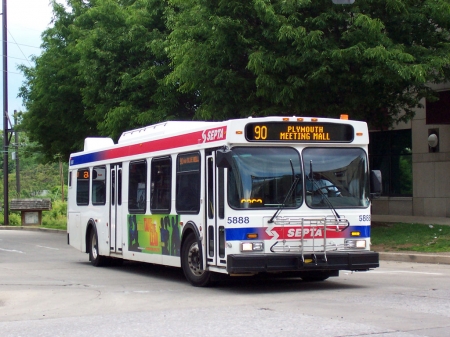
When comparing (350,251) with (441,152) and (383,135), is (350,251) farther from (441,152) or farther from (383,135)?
(383,135)

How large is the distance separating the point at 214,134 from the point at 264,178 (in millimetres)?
1176

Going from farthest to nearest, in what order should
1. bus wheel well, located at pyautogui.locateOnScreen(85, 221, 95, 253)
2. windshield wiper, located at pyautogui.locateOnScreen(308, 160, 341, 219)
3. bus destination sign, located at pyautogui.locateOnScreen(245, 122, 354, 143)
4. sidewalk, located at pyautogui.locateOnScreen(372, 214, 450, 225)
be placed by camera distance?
sidewalk, located at pyautogui.locateOnScreen(372, 214, 450, 225) → bus wheel well, located at pyautogui.locateOnScreen(85, 221, 95, 253) → windshield wiper, located at pyautogui.locateOnScreen(308, 160, 341, 219) → bus destination sign, located at pyautogui.locateOnScreen(245, 122, 354, 143)

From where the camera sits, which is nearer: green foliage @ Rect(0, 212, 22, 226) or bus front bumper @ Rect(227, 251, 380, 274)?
bus front bumper @ Rect(227, 251, 380, 274)

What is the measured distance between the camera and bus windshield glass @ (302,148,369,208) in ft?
41.9

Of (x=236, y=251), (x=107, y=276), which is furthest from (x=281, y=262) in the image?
(x=107, y=276)

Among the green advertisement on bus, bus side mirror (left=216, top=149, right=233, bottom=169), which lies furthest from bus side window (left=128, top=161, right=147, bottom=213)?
bus side mirror (left=216, top=149, right=233, bottom=169)

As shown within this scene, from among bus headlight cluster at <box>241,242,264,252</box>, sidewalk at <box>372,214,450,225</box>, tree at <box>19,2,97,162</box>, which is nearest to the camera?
bus headlight cluster at <box>241,242,264,252</box>

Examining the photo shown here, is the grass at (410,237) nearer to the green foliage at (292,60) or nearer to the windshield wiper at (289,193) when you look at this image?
the green foliage at (292,60)

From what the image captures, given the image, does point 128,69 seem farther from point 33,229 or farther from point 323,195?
point 323,195

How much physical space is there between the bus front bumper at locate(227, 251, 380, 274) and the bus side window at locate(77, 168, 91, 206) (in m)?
8.43

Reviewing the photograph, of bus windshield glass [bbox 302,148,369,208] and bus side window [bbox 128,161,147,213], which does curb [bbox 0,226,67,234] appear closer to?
bus side window [bbox 128,161,147,213]

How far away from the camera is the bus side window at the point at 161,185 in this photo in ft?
48.4

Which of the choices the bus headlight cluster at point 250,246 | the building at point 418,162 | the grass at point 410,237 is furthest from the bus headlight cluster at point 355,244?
the building at point 418,162

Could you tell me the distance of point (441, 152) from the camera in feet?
93.9
